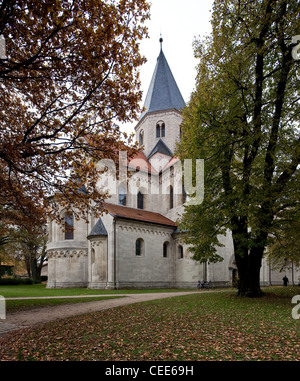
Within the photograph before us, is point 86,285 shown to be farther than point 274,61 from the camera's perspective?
Yes

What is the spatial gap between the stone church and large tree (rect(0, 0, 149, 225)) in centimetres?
1013

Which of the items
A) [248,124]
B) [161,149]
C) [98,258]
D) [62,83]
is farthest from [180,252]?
[62,83]

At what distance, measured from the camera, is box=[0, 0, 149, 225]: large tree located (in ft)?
22.8

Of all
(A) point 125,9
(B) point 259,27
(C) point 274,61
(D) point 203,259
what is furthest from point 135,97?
(D) point 203,259

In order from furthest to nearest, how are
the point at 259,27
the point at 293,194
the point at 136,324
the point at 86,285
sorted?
the point at 86,285 → the point at 259,27 → the point at 293,194 → the point at 136,324

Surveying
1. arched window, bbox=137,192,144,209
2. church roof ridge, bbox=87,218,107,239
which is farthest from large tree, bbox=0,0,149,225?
arched window, bbox=137,192,144,209

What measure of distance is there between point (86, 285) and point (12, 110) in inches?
771

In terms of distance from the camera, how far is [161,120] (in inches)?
1401

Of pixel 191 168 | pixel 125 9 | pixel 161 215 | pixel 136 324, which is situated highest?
pixel 125 9

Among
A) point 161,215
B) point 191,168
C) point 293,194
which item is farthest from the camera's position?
point 161,215

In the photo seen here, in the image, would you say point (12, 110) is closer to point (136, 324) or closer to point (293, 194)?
point (136, 324)

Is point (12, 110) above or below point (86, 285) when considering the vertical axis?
above

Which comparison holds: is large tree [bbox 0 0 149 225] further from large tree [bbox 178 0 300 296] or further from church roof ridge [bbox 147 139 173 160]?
church roof ridge [bbox 147 139 173 160]

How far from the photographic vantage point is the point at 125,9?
777 centimetres
